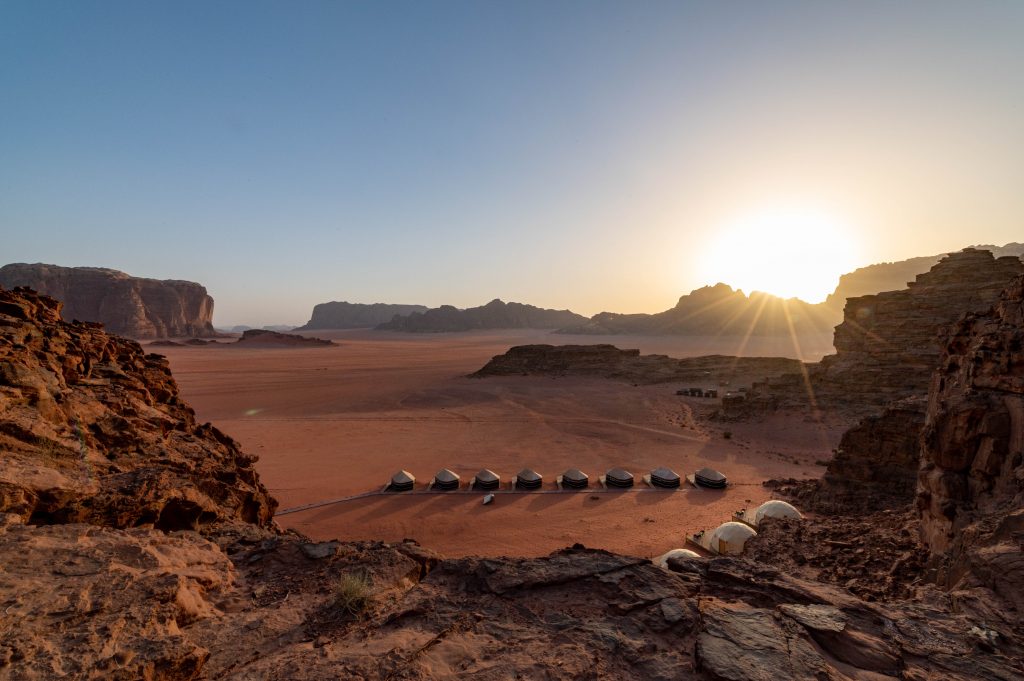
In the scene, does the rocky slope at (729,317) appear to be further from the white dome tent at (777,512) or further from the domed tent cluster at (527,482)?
the white dome tent at (777,512)

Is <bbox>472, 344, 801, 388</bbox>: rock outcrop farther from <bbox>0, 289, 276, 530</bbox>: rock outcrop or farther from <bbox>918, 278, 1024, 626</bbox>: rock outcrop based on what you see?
<bbox>0, 289, 276, 530</bbox>: rock outcrop

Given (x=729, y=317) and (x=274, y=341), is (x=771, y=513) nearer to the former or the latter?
(x=274, y=341)

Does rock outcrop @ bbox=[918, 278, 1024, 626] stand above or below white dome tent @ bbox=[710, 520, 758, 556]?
above

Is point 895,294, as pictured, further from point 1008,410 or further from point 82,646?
point 82,646

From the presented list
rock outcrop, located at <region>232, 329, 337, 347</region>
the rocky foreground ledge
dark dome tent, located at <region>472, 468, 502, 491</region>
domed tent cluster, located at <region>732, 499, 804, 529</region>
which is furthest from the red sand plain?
rock outcrop, located at <region>232, 329, 337, 347</region>

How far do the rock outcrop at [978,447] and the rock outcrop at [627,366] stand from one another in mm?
34526

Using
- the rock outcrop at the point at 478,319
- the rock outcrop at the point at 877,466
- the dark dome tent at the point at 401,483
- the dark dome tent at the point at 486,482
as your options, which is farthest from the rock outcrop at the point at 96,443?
the rock outcrop at the point at 478,319

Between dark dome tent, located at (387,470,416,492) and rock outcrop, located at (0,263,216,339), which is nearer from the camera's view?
dark dome tent, located at (387,470,416,492)

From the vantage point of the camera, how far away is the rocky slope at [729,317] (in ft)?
343

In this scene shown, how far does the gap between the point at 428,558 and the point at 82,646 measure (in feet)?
10.1

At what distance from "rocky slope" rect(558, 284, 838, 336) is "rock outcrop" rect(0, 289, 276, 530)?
107 metres

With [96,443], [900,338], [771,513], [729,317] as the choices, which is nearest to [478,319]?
[729,317]

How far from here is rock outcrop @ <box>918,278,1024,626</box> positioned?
5.63 m

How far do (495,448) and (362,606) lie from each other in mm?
17221
